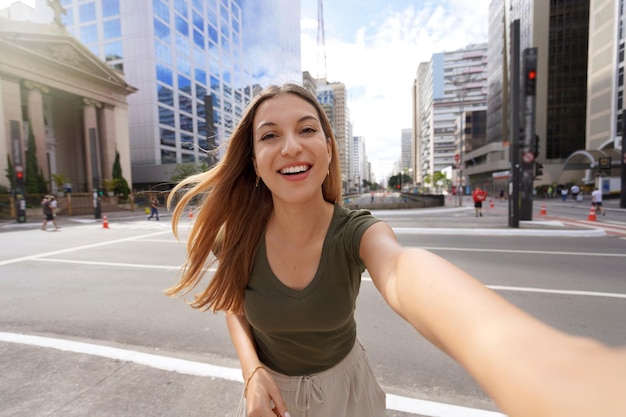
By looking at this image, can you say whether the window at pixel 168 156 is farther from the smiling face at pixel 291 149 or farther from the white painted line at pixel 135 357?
the smiling face at pixel 291 149

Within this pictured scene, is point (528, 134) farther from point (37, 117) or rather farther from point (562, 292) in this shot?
point (37, 117)

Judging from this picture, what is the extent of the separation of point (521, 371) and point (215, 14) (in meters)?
74.4

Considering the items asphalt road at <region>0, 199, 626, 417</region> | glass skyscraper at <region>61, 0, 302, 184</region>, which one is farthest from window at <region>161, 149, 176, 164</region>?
asphalt road at <region>0, 199, 626, 417</region>

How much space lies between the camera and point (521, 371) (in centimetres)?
61

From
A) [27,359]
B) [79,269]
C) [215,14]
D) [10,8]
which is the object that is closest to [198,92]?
[215,14]

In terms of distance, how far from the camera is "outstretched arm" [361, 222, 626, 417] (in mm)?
509

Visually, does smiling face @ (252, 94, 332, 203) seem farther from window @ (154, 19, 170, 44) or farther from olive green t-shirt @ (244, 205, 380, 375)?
window @ (154, 19, 170, 44)

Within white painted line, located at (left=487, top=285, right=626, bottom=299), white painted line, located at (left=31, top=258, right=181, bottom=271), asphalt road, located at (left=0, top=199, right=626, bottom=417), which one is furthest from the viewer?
white painted line, located at (left=31, top=258, right=181, bottom=271)

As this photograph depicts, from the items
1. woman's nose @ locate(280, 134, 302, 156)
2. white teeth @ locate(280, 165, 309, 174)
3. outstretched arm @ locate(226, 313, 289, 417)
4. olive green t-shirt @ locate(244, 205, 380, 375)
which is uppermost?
woman's nose @ locate(280, 134, 302, 156)

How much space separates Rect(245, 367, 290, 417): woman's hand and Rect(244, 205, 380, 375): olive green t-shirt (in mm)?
166

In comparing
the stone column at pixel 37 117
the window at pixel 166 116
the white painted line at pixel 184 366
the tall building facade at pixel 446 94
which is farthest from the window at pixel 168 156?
the tall building facade at pixel 446 94

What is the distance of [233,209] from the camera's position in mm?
1794

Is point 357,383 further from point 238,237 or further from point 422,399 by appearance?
point 422,399

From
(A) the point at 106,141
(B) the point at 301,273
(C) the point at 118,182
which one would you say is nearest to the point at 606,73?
(B) the point at 301,273
